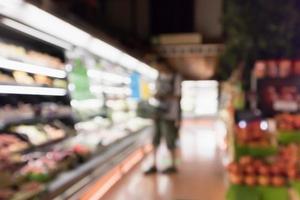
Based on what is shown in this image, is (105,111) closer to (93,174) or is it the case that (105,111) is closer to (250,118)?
(93,174)

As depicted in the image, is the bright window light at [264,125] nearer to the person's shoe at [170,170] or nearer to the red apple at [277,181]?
the red apple at [277,181]

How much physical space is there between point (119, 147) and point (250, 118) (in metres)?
3.11

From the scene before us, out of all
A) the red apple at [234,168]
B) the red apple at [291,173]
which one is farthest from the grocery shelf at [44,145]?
the red apple at [291,173]

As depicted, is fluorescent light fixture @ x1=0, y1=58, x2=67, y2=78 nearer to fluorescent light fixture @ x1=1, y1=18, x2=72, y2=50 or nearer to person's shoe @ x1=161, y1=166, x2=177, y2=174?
fluorescent light fixture @ x1=1, y1=18, x2=72, y2=50

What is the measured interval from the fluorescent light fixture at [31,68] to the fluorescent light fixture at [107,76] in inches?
53.6

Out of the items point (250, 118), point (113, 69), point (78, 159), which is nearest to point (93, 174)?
point (78, 159)

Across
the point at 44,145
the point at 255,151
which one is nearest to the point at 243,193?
the point at 255,151

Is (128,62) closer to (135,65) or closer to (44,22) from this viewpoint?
(135,65)

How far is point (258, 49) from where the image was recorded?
7793 mm

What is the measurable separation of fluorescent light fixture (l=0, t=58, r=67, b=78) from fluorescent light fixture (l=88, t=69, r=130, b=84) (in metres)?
1.36

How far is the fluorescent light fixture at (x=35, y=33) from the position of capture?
5.12m

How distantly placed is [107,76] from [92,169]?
3.32m

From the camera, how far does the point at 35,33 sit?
5832 millimetres

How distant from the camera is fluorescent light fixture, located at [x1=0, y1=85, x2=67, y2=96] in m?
5.19
